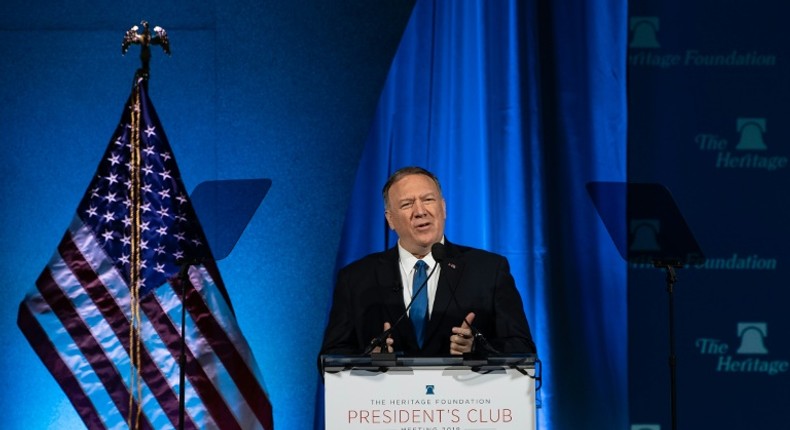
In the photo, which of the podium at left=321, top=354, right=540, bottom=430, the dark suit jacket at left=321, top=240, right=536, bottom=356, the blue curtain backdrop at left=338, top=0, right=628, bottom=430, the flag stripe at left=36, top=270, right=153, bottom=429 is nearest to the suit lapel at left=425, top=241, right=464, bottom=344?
the dark suit jacket at left=321, top=240, right=536, bottom=356

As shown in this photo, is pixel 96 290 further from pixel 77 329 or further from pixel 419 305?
pixel 419 305

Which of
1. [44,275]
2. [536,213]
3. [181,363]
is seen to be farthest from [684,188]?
[44,275]

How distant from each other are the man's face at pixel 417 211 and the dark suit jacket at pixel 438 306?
4.1 inches

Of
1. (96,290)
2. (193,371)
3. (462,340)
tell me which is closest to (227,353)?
(193,371)

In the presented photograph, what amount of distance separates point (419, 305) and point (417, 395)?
2.85 ft

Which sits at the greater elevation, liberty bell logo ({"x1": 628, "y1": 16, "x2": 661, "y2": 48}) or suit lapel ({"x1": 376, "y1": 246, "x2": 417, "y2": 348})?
liberty bell logo ({"x1": 628, "y1": 16, "x2": 661, "y2": 48})

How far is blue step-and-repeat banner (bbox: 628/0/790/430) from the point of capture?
4930mm

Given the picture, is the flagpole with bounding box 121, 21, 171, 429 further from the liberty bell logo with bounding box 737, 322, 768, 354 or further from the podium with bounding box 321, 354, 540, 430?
the liberty bell logo with bounding box 737, 322, 768, 354

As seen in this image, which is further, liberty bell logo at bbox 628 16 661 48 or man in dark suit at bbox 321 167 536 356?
liberty bell logo at bbox 628 16 661 48

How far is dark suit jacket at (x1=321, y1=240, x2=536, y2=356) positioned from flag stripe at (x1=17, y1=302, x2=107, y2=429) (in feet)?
4.10

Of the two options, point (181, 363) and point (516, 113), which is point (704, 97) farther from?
point (181, 363)

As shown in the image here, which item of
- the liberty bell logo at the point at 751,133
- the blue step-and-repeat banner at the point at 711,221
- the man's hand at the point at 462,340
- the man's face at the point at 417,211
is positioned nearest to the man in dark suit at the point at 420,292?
the man's face at the point at 417,211

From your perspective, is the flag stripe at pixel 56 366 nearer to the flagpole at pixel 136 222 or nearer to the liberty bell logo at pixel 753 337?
the flagpole at pixel 136 222

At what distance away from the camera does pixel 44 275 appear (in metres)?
4.31
